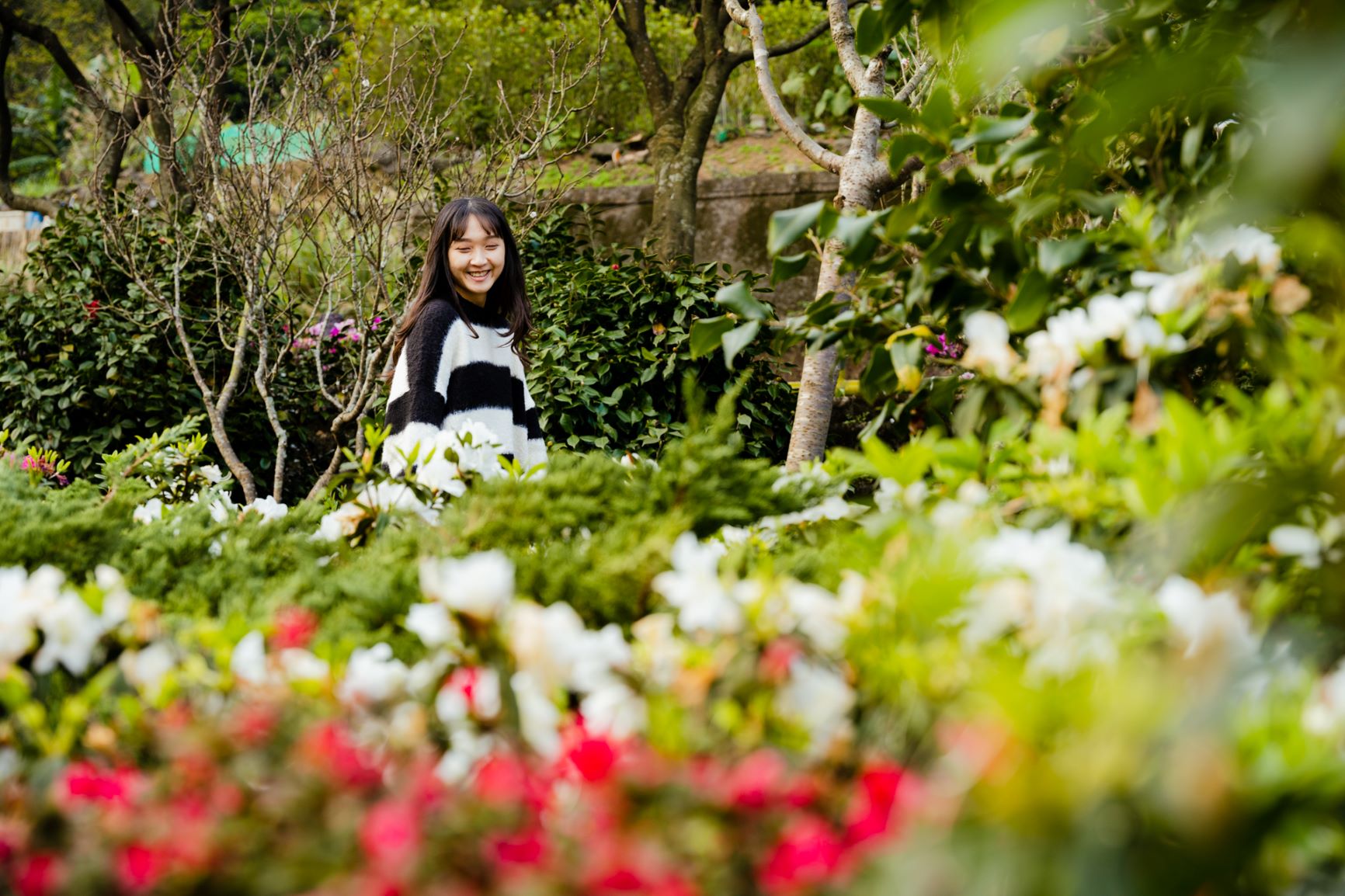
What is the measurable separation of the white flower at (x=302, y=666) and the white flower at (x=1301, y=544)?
934 mm

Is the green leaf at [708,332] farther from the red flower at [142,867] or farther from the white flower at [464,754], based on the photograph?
the red flower at [142,867]

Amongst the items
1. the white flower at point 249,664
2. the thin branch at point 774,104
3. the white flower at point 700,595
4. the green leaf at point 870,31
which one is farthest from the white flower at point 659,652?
the thin branch at point 774,104

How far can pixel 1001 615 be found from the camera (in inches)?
37.1

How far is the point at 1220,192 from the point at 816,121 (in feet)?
27.5

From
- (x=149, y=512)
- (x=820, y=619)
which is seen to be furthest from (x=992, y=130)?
(x=149, y=512)

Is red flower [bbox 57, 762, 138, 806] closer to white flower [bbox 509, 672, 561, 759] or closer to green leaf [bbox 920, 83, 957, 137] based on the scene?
white flower [bbox 509, 672, 561, 759]

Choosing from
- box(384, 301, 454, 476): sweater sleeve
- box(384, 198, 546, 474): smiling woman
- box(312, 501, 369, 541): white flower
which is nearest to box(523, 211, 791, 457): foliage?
box(384, 198, 546, 474): smiling woman

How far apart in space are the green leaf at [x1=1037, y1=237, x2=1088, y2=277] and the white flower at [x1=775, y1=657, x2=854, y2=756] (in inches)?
28.3

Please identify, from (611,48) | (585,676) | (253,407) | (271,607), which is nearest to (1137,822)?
(585,676)

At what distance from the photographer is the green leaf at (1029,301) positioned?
4.60 ft

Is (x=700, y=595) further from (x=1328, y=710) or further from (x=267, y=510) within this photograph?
(x=267, y=510)

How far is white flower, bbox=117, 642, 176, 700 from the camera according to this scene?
1066 mm

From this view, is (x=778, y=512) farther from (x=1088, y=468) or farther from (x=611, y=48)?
(x=611, y=48)

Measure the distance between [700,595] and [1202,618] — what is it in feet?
1.42
